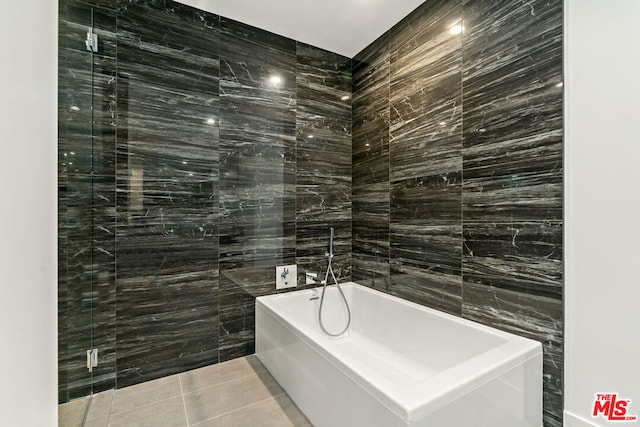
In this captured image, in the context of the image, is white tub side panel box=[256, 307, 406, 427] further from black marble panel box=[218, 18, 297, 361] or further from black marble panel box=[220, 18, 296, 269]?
black marble panel box=[220, 18, 296, 269]

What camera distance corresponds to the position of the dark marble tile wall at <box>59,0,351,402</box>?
161 cm

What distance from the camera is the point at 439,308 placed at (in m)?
1.91

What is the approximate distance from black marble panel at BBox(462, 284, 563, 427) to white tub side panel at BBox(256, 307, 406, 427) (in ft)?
3.13

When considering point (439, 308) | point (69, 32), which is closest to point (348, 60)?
point (69, 32)

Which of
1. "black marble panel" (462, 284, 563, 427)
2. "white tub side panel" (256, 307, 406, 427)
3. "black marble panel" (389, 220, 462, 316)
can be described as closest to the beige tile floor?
"white tub side panel" (256, 307, 406, 427)

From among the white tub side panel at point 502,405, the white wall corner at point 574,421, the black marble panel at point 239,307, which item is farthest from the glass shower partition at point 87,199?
the white wall corner at point 574,421

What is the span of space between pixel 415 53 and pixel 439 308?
6.14 ft

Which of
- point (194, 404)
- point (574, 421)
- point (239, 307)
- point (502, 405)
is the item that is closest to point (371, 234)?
point (239, 307)

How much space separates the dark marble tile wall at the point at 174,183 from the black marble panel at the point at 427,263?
0.72m

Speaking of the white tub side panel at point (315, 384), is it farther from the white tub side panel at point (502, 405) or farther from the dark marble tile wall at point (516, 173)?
the dark marble tile wall at point (516, 173)

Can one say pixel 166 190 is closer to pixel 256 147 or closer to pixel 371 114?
pixel 256 147

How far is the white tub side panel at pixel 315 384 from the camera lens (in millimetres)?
1138

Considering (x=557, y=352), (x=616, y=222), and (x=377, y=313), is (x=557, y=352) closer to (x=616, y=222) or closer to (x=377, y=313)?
(x=616, y=222)
